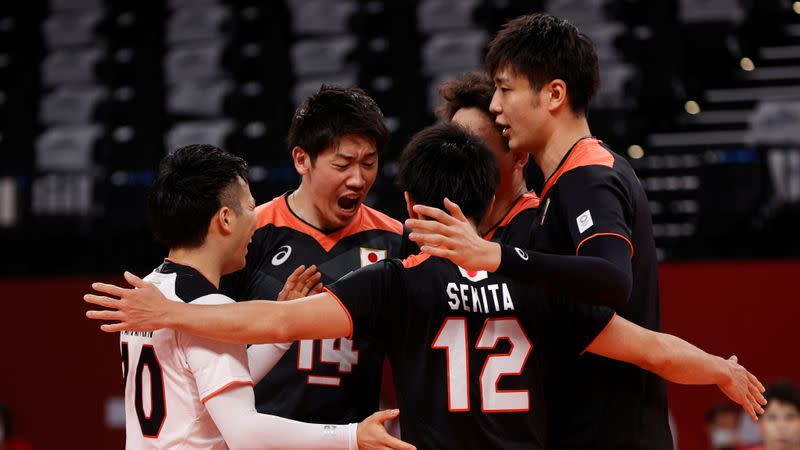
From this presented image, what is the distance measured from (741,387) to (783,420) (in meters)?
3.78

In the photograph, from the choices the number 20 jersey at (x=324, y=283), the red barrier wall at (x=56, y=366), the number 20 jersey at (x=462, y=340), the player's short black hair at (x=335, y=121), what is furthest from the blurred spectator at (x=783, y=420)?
the red barrier wall at (x=56, y=366)

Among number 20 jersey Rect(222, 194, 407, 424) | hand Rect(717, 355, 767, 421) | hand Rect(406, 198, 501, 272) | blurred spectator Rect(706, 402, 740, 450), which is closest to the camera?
hand Rect(406, 198, 501, 272)

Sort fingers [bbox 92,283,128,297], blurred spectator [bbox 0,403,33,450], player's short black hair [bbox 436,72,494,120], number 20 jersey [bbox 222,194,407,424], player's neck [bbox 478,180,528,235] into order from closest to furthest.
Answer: fingers [bbox 92,283,128,297] < number 20 jersey [bbox 222,194,407,424] < player's neck [bbox 478,180,528,235] < player's short black hair [bbox 436,72,494,120] < blurred spectator [bbox 0,403,33,450]

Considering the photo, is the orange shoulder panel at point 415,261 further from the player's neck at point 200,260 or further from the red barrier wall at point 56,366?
the red barrier wall at point 56,366

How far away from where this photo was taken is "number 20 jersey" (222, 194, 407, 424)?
12.3 ft

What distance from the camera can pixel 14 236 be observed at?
9.42 metres

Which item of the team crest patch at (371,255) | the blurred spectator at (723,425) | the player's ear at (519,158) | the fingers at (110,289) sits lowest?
the blurred spectator at (723,425)

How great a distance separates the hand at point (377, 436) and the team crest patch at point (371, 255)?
104 cm

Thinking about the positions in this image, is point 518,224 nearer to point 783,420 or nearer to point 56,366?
point 783,420

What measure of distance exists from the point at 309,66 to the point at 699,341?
18.9 feet

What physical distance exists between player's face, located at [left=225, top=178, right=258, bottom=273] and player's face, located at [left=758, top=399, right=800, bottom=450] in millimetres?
4589

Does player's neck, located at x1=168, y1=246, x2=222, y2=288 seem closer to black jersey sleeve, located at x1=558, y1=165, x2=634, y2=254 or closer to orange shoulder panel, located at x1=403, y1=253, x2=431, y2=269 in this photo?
orange shoulder panel, located at x1=403, y1=253, x2=431, y2=269

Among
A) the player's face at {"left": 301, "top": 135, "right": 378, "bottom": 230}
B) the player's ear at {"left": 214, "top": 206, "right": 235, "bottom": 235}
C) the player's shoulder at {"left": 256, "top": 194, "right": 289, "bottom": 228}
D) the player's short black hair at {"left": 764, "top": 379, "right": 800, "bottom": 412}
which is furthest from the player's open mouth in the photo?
the player's short black hair at {"left": 764, "top": 379, "right": 800, "bottom": 412}

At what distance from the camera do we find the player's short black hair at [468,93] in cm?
426
